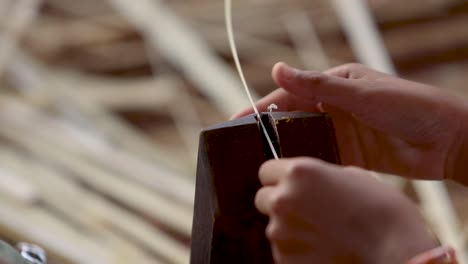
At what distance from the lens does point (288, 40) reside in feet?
9.18

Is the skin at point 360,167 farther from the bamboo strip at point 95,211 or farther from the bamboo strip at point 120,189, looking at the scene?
the bamboo strip at point 120,189

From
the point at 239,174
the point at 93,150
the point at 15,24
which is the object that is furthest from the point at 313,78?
the point at 15,24

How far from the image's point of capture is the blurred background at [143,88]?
70.8 inches

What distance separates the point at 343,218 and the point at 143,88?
2237 mm

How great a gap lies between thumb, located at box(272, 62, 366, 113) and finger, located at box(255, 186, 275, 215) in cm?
13

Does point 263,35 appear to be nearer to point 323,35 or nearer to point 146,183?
point 323,35

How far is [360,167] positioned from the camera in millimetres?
625

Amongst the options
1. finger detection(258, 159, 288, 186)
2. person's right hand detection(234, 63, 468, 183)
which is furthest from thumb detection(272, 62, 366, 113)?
finger detection(258, 159, 288, 186)

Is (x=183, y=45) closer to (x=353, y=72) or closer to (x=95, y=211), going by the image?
(x=95, y=211)

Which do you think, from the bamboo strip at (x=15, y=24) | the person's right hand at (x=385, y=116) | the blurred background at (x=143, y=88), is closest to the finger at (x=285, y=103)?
the person's right hand at (x=385, y=116)

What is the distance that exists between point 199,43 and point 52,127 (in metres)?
0.59

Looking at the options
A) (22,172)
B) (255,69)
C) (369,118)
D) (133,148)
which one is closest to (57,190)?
(22,172)

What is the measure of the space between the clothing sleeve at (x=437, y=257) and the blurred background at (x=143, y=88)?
1070 millimetres

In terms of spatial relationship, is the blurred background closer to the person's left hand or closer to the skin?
the skin
